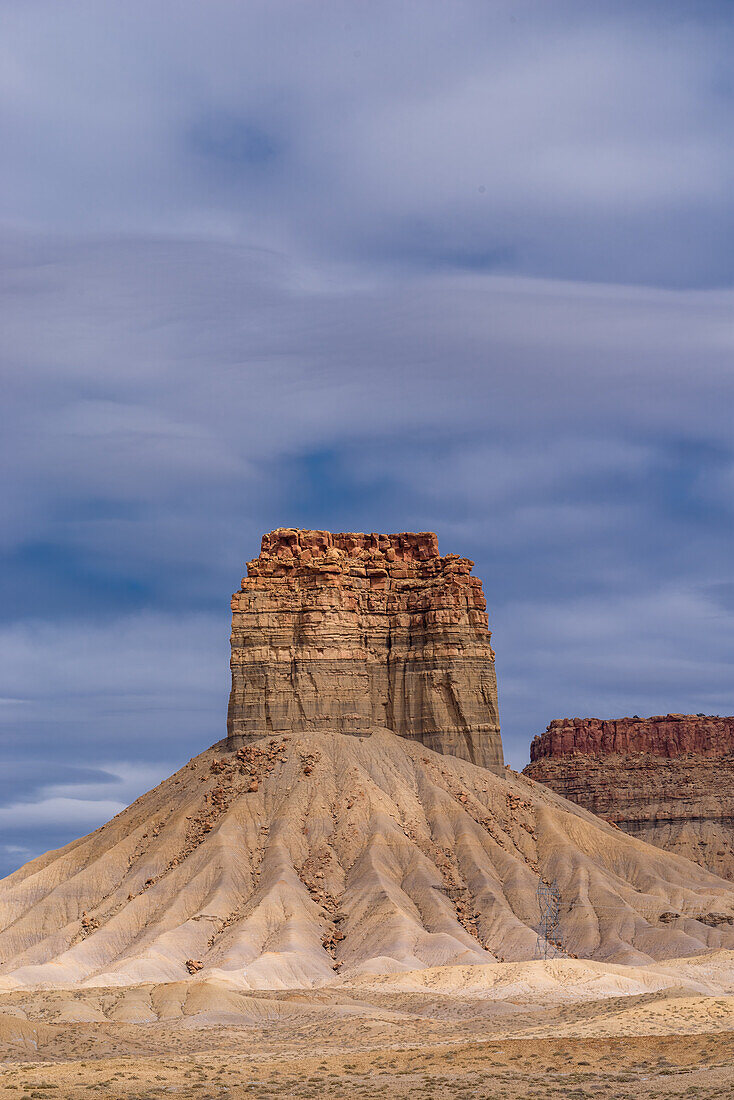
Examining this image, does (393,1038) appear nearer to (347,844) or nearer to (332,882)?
(332,882)

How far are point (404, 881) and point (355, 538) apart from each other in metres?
43.8

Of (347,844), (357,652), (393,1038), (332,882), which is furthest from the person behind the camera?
(357,652)

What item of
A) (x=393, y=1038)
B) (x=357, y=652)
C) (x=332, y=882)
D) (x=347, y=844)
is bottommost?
A: (x=393, y=1038)

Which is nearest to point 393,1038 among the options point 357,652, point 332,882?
point 332,882

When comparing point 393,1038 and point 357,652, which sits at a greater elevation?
point 357,652

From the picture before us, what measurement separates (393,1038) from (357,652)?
225 feet

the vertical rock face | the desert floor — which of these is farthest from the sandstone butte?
the desert floor

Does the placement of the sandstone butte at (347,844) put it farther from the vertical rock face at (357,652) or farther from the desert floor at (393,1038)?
the desert floor at (393,1038)

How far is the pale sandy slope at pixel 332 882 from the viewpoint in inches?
5015

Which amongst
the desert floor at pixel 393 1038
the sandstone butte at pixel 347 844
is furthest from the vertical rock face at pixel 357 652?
the desert floor at pixel 393 1038

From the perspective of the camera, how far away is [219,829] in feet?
471

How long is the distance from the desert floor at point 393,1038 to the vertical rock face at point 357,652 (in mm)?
41124

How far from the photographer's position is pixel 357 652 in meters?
160

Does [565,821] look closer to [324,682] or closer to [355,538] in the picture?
[324,682]
